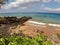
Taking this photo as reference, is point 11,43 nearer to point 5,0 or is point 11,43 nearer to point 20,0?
point 5,0

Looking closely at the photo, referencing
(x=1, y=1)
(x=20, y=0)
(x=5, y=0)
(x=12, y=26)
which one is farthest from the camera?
(x=20, y=0)

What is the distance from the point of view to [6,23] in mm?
11867

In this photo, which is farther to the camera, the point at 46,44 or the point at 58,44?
the point at 58,44

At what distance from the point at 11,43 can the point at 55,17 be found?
48.2 feet

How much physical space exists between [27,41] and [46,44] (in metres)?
0.34

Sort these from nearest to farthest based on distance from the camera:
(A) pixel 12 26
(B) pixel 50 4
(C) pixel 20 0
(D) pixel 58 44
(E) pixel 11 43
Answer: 1. (E) pixel 11 43
2. (D) pixel 58 44
3. (A) pixel 12 26
4. (C) pixel 20 0
5. (B) pixel 50 4

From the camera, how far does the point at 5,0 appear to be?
31.6ft

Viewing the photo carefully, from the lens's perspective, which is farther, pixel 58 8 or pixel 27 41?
pixel 58 8

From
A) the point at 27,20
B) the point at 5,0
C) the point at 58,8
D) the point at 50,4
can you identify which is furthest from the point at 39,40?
the point at 50,4

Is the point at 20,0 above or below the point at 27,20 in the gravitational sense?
above

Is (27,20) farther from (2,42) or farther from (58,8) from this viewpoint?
(2,42)

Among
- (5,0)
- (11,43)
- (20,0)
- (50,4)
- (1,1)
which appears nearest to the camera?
(11,43)

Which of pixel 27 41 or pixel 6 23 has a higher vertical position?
pixel 27 41

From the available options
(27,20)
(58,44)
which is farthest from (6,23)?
(58,44)
